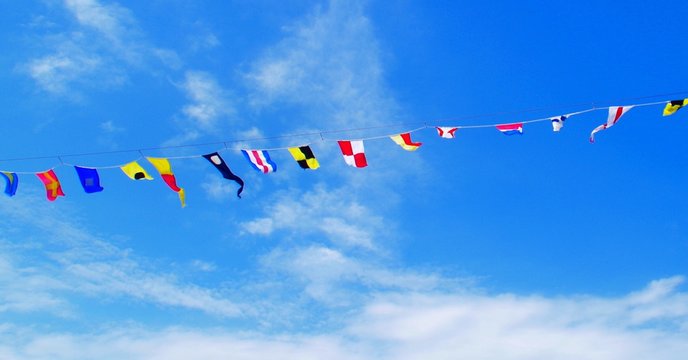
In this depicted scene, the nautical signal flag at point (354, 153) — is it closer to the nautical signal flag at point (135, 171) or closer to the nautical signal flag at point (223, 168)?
the nautical signal flag at point (223, 168)

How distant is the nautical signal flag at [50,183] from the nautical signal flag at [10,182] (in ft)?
2.48

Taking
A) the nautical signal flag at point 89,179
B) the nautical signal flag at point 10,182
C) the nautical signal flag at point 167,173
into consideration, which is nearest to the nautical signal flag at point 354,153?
the nautical signal flag at point 167,173

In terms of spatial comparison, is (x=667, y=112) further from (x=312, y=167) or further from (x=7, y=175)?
(x=7, y=175)

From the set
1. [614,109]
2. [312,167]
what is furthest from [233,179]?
Result: [614,109]

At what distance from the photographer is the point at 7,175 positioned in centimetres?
1435

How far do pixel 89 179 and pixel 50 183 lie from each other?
116 centimetres

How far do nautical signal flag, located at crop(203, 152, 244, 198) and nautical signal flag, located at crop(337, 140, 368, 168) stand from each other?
2796 mm

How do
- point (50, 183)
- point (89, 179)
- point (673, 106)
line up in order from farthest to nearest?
point (50, 183)
point (89, 179)
point (673, 106)

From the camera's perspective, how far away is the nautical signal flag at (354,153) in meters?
14.5

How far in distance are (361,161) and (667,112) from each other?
7727 mm

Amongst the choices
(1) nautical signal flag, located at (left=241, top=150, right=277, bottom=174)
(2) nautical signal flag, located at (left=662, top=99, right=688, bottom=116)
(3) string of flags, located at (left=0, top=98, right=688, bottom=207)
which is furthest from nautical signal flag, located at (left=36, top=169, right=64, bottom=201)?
(2) nautical signal flag, located at (left=662, top=99, right=688, bottom=116)

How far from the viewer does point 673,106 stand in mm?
13688

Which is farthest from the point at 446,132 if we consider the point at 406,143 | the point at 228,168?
the point at 228,168

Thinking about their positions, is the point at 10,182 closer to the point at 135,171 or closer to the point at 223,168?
the point at 135,171
